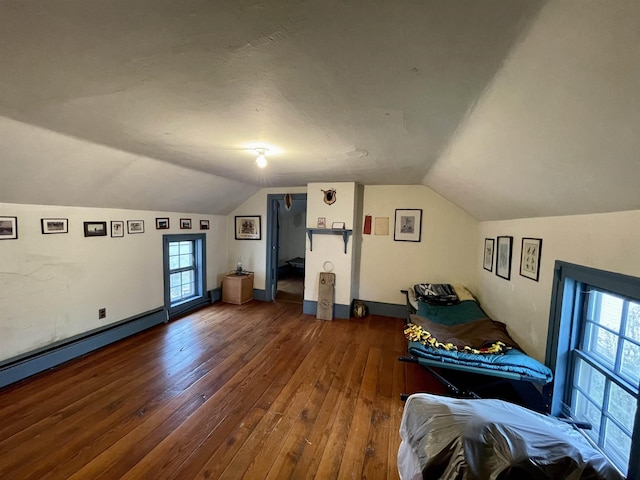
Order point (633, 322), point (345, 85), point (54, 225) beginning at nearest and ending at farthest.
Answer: point (345, 85) → point (633, 322) → point (54, 225)

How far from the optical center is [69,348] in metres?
2.87

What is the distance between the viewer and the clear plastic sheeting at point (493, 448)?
3.05 ft

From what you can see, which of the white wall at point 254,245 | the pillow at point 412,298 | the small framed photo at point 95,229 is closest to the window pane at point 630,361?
the pillow at point 412,298

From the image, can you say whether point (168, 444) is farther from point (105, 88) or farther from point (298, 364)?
point (105, 88)

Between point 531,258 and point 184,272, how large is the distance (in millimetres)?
4825

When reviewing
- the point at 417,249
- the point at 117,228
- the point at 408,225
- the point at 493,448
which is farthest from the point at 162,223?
the point at 493,448

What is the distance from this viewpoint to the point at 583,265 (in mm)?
1671

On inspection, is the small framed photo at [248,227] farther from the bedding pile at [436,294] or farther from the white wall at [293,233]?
the bedding pile at [436,294]

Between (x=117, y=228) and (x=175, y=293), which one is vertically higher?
(x=117, y=228)

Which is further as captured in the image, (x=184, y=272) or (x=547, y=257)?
(x=184, y=272)

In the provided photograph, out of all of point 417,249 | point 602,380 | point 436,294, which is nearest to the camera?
point 602,380

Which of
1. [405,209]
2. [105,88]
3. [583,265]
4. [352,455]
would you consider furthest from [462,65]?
[405,209]

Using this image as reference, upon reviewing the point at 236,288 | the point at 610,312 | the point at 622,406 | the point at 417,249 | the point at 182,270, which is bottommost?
the point at 236,288

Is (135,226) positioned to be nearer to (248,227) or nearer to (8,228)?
(8,228)
